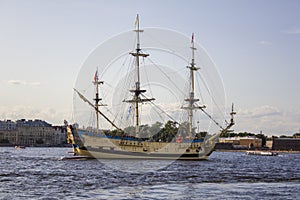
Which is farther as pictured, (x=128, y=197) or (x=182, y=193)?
(x=182, y=193)

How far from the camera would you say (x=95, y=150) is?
3593 inches

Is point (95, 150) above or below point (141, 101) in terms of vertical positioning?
below

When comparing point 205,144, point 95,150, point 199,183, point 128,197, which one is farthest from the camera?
point 205,144

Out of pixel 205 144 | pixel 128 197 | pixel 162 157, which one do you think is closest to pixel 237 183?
pixel 128 197

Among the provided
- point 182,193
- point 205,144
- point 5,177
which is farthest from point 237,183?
point 205,144

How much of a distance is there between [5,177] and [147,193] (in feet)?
57.3

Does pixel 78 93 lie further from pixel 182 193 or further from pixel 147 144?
pixel 182 193

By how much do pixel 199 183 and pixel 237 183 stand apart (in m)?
3.33

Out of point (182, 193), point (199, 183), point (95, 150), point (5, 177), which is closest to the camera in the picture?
point (182, 193)

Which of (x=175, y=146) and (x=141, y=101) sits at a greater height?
(x=141, y=101)

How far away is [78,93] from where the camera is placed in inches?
3792

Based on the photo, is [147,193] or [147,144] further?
[147,144]

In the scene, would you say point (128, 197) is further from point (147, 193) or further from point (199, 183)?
point (199, 183)

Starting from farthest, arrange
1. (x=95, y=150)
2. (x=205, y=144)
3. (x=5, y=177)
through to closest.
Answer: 1. (x=205, y=144)
2. (x=95, y=150)
3. (x=5, y=177)
